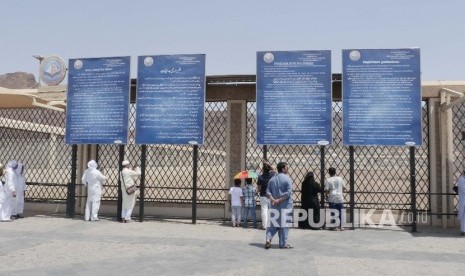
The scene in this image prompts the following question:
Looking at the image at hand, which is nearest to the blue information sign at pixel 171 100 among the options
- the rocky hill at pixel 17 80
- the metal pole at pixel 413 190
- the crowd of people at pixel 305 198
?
the crowd of people at pixel 305 198

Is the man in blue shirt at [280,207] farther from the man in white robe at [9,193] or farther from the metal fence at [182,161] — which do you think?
the man in white robe at [9,193]

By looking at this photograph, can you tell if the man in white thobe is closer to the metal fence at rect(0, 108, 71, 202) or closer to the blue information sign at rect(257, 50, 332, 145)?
the metal fence at rect(0, 108, 71, 202)

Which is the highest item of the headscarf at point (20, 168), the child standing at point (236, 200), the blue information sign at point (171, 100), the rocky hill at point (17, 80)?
the rocky hill at point (17, 80)

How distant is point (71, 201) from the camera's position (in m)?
11.2

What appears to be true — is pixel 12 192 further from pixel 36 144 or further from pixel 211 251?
pixel 211 251

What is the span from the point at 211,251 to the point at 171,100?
4.50 metres

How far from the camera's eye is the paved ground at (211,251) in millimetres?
5828

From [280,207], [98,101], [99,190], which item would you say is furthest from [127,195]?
[280,207]

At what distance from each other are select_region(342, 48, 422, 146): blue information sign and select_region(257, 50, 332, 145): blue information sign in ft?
1.61

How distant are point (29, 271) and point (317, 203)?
20.5 feet

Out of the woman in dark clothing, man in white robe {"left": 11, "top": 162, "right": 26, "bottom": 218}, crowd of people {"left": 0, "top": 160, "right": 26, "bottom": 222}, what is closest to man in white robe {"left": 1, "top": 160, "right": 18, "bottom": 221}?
crowd of people {"left": 0, "top": 160, "right": 26, "bottom": 222}

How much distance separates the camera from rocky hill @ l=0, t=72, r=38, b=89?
160250mm

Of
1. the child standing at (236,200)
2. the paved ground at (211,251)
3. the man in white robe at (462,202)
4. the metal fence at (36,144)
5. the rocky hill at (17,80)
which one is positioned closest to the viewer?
the paved ground at (211,251)

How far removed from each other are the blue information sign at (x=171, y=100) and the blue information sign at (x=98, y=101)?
17.4 inches
